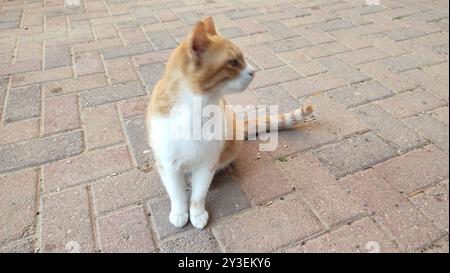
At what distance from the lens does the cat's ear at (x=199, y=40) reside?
1073mm

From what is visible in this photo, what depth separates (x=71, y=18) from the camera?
11.6 feet

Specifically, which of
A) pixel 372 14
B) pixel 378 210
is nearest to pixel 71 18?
pixel 372 14

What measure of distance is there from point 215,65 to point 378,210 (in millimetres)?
896

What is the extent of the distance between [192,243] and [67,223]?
511 millimetres

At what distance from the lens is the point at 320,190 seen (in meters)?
1.61

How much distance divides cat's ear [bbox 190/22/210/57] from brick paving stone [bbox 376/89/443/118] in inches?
54.1

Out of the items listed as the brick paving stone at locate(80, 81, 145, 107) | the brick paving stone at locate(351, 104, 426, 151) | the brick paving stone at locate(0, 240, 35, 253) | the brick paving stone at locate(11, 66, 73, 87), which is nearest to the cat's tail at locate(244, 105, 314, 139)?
the brick paving stone at locate(351, 104, 426, 151)

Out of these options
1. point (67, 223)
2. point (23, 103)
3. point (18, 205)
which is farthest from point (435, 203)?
point (23, 103)

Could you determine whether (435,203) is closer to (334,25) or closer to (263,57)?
(263,57)

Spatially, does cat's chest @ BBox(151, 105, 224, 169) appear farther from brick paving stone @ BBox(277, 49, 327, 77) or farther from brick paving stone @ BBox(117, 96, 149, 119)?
brick paving stone @ BBox(277, 49, 327, 77)

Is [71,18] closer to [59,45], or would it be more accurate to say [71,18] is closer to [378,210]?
[59,45]

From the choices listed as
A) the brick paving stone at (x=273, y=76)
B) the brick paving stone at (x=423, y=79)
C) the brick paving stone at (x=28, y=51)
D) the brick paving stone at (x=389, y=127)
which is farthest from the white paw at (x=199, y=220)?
the brick paving stone at (x=28, y=51)

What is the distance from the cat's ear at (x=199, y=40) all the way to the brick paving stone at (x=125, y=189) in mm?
734

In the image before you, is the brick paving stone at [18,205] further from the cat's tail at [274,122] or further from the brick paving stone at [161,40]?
the brick paving stone at [161,40]
